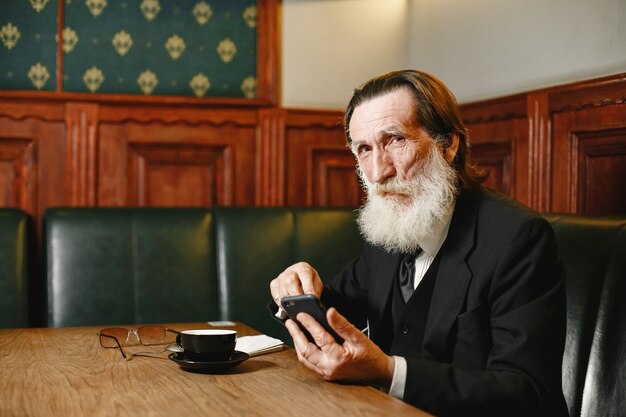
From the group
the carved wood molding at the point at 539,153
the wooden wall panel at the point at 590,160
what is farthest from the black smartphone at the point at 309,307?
the carved wood molding at the point at 539,153

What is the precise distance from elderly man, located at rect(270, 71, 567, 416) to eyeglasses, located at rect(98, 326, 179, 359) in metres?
0.33

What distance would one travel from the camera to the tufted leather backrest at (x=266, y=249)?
322 centimetres

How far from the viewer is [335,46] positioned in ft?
12.8

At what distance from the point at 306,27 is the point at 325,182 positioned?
820 mm

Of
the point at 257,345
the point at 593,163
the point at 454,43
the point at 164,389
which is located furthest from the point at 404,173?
the point at 454,43

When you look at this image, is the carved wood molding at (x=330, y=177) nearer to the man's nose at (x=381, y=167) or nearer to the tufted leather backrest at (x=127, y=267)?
the tufted leather backrest at (x=127, y=267)

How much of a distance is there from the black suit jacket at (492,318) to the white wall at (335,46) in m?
1.93

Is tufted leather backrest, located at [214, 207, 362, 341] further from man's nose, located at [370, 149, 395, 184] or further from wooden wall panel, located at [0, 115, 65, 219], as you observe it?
man's nose, located at [370, 149, 395, 184]

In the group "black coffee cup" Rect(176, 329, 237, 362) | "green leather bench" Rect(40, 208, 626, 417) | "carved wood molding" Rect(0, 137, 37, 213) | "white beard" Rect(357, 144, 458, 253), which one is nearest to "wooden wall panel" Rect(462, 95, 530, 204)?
"green leather bench" Rect(40, 208, 626, 417)

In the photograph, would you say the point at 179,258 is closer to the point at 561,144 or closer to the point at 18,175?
the point at 18,175

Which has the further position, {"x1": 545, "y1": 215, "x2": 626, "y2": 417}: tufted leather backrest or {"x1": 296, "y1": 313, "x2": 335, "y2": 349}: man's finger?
{"x1": 545, "y1": 215, "x2": 626, "y2": 417}: tufted leather backrest

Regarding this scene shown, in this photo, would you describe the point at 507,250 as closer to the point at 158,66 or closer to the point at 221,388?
the point at 221,388

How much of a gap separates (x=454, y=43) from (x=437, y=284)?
79.5 inches

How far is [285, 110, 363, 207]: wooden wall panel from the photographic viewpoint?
3877 millimetres
